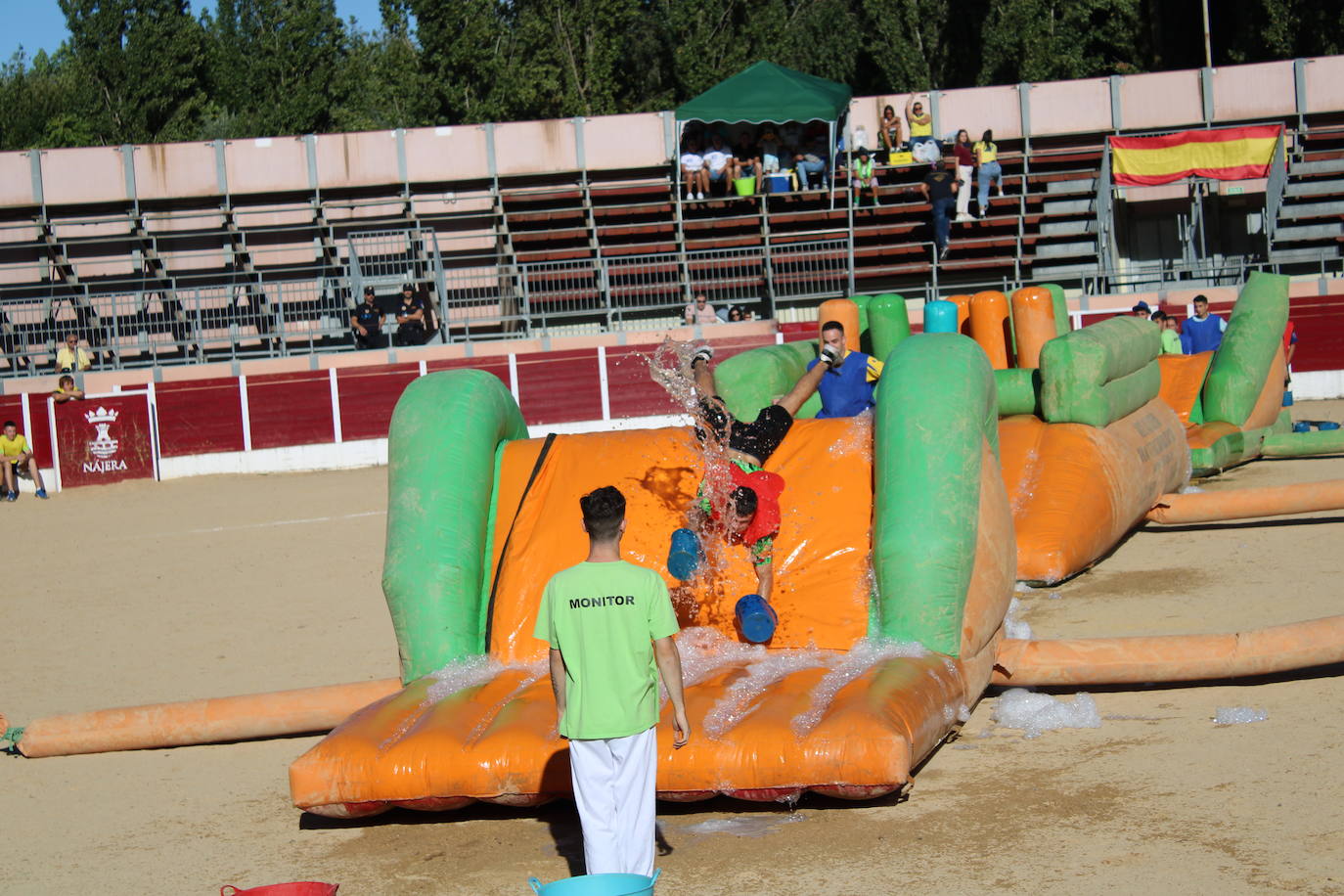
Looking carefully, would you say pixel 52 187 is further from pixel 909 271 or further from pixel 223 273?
pixel 909 271

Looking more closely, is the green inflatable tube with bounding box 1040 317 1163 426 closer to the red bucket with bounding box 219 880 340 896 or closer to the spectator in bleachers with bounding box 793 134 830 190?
the red bucket with bounding box 219 880 340 896

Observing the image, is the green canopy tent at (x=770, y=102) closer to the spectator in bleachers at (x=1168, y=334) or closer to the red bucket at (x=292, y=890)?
the spectator in bleachers at (x=1168, y=334)

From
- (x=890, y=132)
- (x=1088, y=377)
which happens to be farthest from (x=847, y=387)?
(x=890, y=132)

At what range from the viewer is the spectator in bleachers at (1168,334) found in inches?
647

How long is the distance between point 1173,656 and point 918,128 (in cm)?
1956

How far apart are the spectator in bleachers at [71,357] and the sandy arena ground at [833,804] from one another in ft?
35.8

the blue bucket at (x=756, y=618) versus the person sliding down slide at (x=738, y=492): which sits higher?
the person sliding down slide at (x=738, y=492)

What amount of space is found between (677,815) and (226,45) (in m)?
45.5

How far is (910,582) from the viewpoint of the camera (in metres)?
6.48

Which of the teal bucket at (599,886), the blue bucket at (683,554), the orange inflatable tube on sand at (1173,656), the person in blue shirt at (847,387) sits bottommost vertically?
the orange inflatable tube on sand at (1173,656)

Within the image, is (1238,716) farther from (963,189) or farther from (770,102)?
(770,102)

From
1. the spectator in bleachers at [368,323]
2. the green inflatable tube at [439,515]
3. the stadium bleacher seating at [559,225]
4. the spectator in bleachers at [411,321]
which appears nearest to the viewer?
the green inflatable tube at [439,515]

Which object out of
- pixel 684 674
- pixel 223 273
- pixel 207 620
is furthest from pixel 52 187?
pixel 684 674

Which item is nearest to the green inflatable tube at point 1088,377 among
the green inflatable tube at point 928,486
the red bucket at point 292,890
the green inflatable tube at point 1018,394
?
the green inflatable tube at point 1018,394
